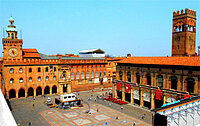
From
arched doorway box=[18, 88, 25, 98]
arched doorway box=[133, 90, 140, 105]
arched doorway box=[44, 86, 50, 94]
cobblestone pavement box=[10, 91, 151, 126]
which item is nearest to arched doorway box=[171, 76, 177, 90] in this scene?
cobblestone pavement box=[10, 91, 151, 126]

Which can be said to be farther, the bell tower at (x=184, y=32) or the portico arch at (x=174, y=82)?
the bell tower at (x=184, y=32)

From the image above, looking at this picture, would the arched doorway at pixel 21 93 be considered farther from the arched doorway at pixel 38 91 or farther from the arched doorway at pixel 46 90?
the arched doorway at pixel 46 90

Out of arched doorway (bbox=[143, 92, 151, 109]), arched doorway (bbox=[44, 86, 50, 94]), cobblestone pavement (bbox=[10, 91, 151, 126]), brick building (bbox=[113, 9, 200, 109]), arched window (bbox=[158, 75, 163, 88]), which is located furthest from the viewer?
arched doorway (bbox=[44, 86, 50, 94])

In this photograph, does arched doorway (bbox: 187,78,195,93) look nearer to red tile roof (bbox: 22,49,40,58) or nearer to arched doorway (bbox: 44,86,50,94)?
arched doorway (bbox: 44,86,50,94)

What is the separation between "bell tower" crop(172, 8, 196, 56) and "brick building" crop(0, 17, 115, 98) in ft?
105

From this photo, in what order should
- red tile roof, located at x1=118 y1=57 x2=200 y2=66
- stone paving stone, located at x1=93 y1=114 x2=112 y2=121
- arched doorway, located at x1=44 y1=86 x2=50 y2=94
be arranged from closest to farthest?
red tile roof, located at x1=118 y1=57 x2=200 y2=66
stone paving stone, located at x1=93 y1=114 x2=112 y2=121
arched doorway, located at x1=44 y1=86 x2=50 y2=94

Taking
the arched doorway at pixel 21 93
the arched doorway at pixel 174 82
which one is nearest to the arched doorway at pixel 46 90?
the arched doorway at pixel 21 93

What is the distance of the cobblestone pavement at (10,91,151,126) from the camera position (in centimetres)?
3381

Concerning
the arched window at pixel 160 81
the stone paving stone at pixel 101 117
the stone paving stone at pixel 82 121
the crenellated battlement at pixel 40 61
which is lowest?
the stone paving stone at pixel 101 117

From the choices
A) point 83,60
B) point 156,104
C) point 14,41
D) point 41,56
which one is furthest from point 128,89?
point 14,41

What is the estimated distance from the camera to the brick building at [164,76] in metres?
34.6

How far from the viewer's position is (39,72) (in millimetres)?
57031

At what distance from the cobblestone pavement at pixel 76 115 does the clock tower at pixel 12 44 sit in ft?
51.3

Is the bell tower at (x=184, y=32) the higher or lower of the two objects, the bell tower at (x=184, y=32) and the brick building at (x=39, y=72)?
the higher
